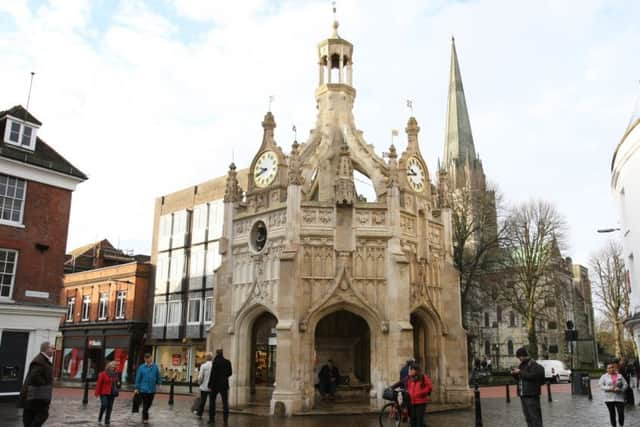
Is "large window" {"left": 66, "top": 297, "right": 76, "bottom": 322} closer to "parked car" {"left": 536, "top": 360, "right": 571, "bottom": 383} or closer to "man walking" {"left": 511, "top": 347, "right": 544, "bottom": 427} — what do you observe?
"parked car" {"left": 536, "top": 360, "right": 571, "bottom": 383}

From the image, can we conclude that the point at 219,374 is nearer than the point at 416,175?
Yes

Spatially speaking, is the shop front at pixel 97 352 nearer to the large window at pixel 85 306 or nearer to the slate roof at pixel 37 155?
the large window at pixel 85 306

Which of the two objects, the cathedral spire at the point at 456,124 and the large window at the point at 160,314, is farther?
the cathedral spire at the point at 456,124

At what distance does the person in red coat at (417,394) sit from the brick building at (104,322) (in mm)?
33580

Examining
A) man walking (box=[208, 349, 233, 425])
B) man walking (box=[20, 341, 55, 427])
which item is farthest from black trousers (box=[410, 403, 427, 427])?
man walking (box=[20, 341, 55, 427])

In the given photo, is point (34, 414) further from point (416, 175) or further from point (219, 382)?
point (416, 175)

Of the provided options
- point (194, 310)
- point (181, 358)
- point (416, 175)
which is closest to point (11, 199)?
point (416, 175)

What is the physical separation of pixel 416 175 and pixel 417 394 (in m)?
11.6

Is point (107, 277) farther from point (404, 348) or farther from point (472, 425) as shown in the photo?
point (472, 425)

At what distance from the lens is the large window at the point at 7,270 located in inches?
842

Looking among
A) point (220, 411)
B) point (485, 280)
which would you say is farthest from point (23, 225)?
point (485, 280)

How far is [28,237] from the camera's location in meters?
22.3

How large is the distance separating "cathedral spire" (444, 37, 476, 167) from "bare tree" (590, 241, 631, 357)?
4304 centimetres

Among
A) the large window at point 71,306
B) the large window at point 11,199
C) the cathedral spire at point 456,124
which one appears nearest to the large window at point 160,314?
the large window at point 71,306
